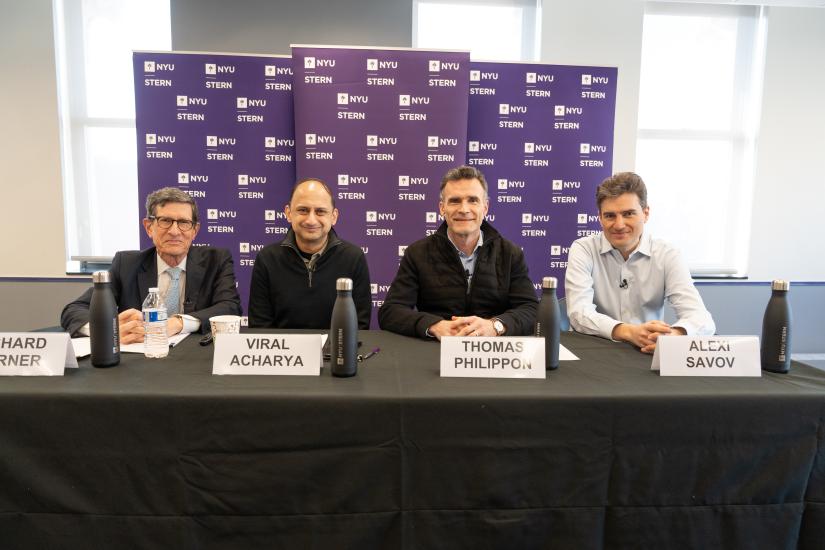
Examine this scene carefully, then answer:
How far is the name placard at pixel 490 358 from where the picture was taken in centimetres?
119

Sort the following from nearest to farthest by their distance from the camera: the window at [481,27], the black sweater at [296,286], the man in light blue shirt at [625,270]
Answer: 1. the man in light blue shirt at [625,270]
2. the black sweater at [296,286]
3. the window at [481,27]

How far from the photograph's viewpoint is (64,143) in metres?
3.79

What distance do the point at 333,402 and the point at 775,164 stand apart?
4.86m

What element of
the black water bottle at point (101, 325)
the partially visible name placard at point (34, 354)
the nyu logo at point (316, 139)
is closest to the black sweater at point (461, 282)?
the black water bottle at point (101, 325)

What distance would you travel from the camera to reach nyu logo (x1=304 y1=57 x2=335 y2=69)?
326 centimetres

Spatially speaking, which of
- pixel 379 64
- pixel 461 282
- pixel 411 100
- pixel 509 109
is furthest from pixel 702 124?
pixel 461 282

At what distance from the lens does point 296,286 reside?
2188mm

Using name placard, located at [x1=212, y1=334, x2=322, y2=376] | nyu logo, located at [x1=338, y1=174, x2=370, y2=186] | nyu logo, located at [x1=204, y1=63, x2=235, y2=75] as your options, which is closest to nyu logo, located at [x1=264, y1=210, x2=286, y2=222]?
nyu logo, located at [x1=338, y1=174, x2=370, y2=186]

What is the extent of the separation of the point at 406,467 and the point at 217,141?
313 cm

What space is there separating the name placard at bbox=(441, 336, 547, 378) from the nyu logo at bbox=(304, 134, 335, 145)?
2.54 metres

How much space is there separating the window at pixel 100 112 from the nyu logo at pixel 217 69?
0.86 meters

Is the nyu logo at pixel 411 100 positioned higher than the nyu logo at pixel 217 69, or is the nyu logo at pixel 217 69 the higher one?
the nyu logo at pixel 217 69

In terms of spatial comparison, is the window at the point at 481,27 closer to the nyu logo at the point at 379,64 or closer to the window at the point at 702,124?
the nyu logo at the point at 379,64

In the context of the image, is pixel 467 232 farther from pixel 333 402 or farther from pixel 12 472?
pixel 12 472
